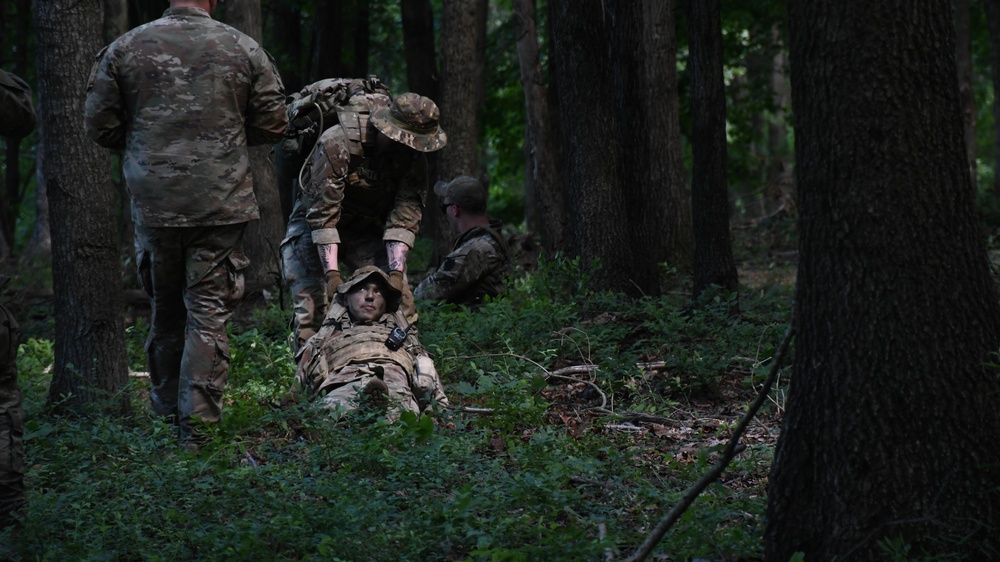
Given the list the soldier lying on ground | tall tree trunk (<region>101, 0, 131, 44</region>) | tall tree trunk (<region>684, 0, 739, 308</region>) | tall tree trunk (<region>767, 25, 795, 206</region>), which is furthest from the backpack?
tall tree trunk (<region>767, 25, 795, 206</region>)

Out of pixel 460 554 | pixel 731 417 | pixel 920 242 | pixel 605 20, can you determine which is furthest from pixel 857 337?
pixel 605 20

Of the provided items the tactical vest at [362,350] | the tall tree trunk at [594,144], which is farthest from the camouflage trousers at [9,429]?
the tall tree trunk at [594,144]

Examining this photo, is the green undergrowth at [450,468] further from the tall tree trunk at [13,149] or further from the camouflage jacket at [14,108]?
the tall tree trunk at [13,149]

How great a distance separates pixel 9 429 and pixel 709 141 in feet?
20.8

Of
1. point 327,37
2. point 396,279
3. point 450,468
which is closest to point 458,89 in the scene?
point 396,279

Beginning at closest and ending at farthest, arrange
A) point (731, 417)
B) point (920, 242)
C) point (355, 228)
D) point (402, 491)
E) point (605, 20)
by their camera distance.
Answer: point (920, 242) → point (402, 491) → point (731, 417) → point (355, 228) → point (605, 20)

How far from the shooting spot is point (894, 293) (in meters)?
3.74

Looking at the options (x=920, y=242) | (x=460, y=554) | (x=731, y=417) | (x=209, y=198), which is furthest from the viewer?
(x=731, y=417)

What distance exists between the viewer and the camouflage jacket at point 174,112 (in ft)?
19.9

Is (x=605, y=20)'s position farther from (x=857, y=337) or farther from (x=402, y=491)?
(x=857, y=337)

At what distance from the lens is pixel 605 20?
9875 millimetres

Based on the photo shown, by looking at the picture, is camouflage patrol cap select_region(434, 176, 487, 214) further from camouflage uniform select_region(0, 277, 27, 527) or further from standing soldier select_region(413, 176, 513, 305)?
camouflage uniform select_region(0, 277, 27, 527)

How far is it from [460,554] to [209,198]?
2752mm

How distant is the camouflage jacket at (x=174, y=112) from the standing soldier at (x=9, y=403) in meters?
1.07
